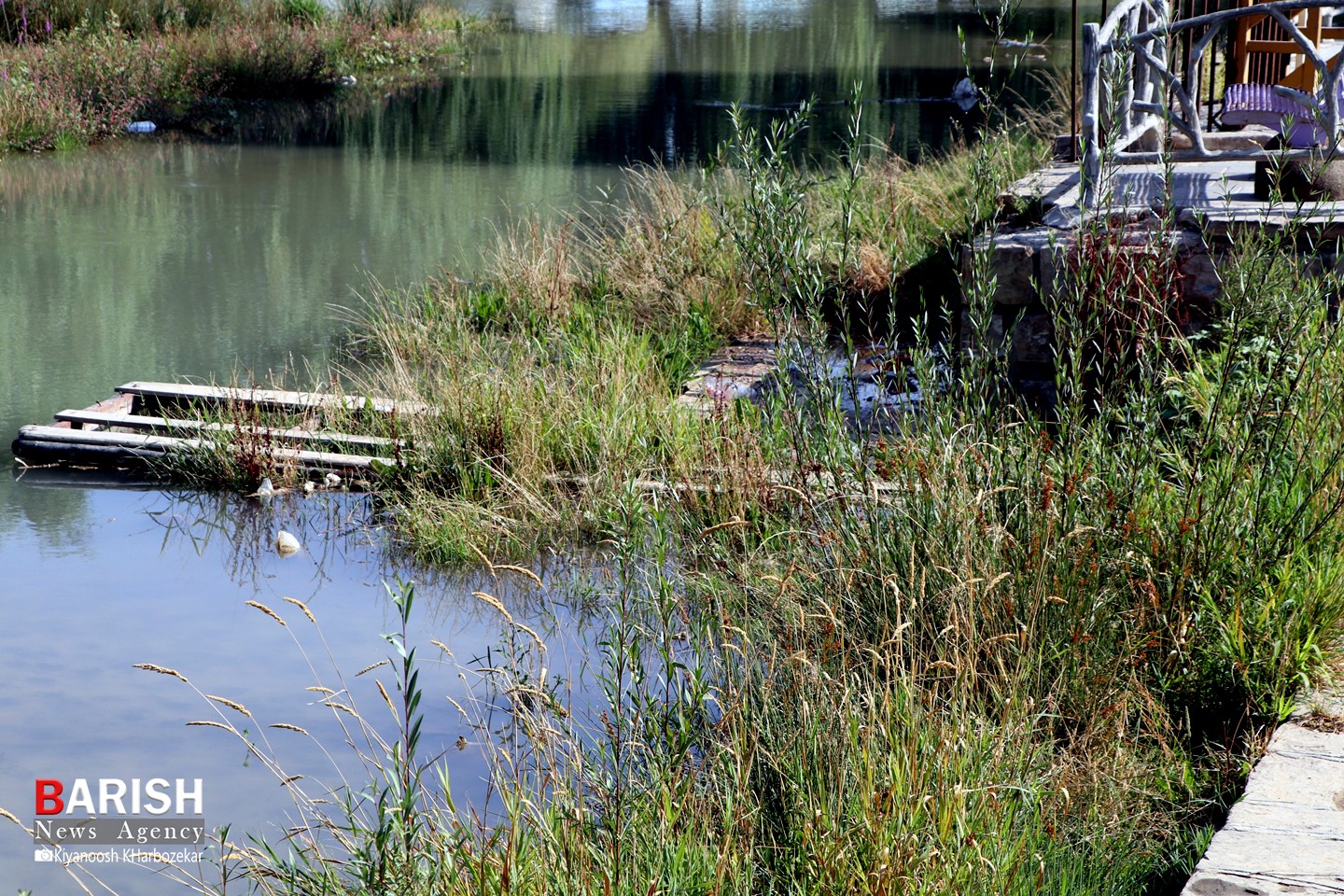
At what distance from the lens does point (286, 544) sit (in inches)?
205

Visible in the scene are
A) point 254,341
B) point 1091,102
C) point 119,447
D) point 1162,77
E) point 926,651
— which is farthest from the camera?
point 254,341

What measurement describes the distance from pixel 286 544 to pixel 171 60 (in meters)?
13.7

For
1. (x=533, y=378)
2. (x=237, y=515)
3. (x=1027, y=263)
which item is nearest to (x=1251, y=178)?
(x=1027, y=263)

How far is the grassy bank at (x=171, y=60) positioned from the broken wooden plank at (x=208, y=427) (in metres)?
9.28

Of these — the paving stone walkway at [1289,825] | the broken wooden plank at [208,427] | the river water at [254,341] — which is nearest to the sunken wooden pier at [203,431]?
the broken wooden plank at [208,427]

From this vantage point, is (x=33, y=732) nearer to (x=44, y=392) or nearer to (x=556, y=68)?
(x=44, y=392)

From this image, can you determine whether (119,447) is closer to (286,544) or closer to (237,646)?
(286,544)

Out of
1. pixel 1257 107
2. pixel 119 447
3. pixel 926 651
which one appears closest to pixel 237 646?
pixel 119 447

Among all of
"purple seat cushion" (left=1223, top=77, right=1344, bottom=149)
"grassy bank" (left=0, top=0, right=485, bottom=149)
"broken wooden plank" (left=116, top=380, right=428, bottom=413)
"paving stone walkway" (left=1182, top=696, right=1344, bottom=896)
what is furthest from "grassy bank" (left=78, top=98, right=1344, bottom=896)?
"grassy bank" (left=0, top=0, right=485, bottom=149)

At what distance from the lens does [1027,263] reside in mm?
5305

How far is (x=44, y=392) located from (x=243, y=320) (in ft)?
5.15

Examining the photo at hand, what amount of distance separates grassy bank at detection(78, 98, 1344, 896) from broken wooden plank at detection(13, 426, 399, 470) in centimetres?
103

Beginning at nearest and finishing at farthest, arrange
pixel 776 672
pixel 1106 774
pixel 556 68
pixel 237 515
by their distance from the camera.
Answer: pixel 1106 774 → pixel 776 672 → pixel 237 515 → pixel 556 68

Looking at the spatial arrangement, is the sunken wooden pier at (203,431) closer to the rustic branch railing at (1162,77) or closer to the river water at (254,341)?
the river water at (254,341)
